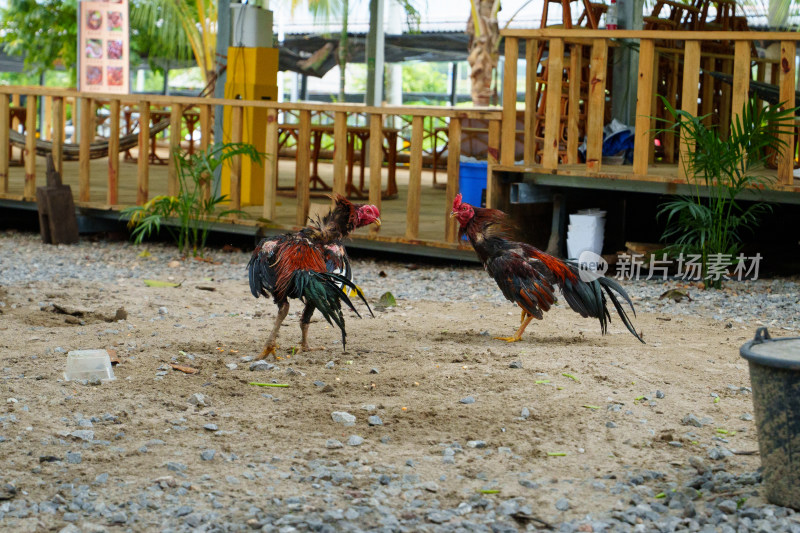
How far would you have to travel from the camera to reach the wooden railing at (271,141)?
879 cm

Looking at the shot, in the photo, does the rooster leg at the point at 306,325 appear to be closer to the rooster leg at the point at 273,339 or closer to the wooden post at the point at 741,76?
the rooster leg at the point at 273,339

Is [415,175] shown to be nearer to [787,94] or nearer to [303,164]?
[303,164]

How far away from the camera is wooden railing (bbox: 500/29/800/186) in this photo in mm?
7543

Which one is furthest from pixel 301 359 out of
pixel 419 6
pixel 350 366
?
pixel 419 6

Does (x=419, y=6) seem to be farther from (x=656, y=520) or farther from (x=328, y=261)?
(x=656, y=520)

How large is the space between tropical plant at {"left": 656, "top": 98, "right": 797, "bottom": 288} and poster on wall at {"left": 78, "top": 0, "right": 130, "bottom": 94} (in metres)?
8.78

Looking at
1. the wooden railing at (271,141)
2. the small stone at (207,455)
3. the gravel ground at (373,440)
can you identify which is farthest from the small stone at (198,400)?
the wooden railing at (271,141)

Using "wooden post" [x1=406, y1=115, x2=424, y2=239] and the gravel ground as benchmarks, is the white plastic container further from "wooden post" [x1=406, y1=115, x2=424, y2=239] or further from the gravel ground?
"wooden post" [x1=406, y1=115, x2=424, y2=239]

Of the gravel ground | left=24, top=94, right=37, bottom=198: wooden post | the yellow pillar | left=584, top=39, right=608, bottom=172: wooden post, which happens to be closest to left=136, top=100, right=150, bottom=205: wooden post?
the yellow pillar

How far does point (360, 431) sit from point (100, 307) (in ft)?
11.2

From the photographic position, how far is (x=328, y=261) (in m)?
5.46

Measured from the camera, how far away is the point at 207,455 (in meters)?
3.85

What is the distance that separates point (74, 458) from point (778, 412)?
2608mm

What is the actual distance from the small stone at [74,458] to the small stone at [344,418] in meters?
1.11
